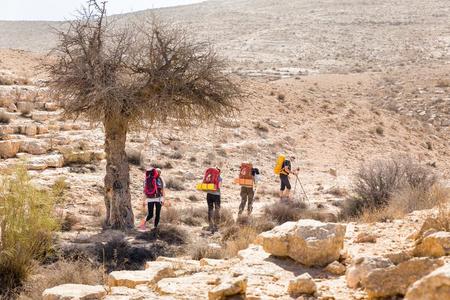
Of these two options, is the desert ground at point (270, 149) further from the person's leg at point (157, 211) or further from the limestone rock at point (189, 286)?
the person's leg at point (157, 211)

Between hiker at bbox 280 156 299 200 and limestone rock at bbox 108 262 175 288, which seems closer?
limestone rock at bbox 108 262 175 288

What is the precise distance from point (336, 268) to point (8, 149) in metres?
14.7

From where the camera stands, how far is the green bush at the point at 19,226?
393 inches

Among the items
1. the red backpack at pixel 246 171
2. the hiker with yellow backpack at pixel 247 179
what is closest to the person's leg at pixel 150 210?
the hiker with yellow backpack at pixel 247 179

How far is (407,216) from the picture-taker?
31.8 feet

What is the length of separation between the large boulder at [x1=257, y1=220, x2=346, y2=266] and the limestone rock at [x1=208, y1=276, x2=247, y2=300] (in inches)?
56.6

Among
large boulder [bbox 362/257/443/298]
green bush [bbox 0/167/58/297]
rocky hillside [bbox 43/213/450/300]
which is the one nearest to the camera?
large boulder [bbox 362/257/443/298]

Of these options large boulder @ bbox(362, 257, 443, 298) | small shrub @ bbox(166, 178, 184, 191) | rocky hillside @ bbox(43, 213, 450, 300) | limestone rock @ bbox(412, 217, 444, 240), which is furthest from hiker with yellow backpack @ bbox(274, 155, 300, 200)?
large boulder @ bbox(362, 257, 443, 298)

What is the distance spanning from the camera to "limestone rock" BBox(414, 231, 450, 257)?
6.15 m

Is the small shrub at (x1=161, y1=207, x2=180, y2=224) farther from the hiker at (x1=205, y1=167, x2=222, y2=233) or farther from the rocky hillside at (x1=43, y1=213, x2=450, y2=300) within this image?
the rocky hillside at (x1=43, y1=213, x2=450, y2=300)

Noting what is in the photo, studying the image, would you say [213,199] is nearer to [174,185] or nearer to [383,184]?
[383,184]

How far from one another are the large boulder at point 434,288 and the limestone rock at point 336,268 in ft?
8.49

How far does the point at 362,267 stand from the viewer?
5.83m

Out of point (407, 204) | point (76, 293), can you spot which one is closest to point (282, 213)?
point (407, 204)
